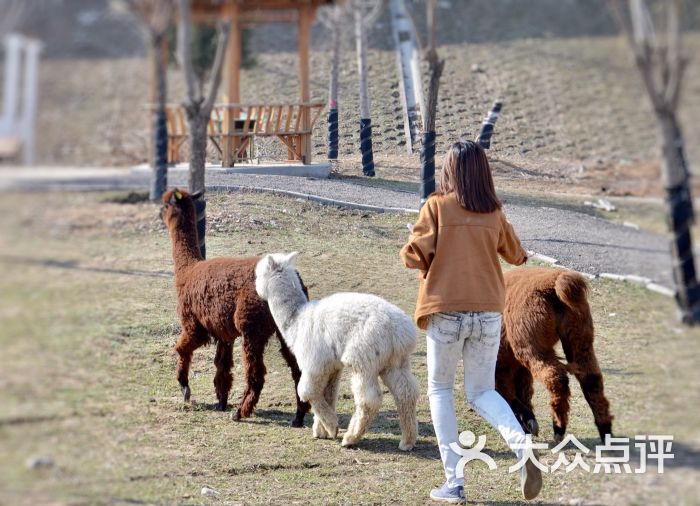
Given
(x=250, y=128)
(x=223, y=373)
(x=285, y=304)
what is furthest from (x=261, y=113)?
(x=223, y=373)

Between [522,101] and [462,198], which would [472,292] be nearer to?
[462,198]

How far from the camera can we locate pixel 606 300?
6.64 meters

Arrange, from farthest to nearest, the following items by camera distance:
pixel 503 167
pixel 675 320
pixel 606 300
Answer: pixel 503 167 < pixel 606 300 < pixel 675 320

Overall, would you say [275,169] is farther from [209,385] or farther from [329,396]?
[209,385]

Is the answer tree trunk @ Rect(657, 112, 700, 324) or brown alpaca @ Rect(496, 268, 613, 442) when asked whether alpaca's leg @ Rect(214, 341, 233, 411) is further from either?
tree trunk @ Rect(657, 112, 700, 324)

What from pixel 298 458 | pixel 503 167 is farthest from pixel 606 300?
pixel 298 458

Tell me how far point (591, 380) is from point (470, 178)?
1.62 metres

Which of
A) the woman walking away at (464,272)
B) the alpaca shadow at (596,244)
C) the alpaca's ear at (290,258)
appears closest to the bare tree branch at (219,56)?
the alpaca's ear at (290,258)

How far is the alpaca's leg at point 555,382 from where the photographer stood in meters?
6.31

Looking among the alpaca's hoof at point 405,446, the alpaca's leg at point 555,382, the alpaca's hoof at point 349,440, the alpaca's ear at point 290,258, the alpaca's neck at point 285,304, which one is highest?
the alpaca's ear at point 290,258

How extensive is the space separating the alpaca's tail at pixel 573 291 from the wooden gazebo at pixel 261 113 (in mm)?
1914

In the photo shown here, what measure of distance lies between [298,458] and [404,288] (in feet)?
5.36

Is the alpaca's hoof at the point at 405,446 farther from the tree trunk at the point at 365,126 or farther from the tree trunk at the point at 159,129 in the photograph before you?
the tree trunk at the point at 159,129

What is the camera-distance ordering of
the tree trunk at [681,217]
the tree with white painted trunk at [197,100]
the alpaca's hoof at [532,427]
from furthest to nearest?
the alpaca's hoof at [532,427] → the tree with white painted trunk at [197,100] → the tree trunk at [681,217]
